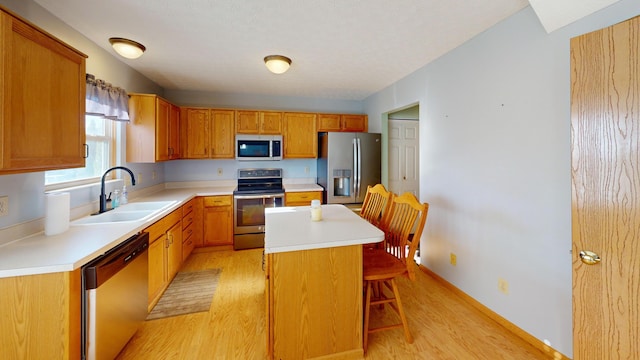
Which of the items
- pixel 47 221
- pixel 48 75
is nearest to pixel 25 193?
pixel 47 221

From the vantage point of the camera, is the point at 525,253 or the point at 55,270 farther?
the point at 525,253

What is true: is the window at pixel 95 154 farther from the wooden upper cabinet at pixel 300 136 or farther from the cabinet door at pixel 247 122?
the wooden upper cabinet at pixel 300 136

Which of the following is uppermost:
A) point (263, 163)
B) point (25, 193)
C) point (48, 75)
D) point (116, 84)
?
point (116, 84)

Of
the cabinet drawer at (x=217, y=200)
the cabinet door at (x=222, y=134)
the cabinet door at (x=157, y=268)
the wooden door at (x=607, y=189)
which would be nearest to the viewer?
the wooden door at (x=607, y=189)

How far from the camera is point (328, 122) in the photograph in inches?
176

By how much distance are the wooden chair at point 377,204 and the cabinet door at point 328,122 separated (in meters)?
2.15

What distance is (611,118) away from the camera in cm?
121

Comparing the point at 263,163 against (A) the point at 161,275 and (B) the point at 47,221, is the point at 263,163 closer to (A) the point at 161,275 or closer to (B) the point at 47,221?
(A) the point at 161,275

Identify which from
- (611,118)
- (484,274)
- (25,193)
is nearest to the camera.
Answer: (611,118)

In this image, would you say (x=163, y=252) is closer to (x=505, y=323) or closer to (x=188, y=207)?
(x=188, y=207)

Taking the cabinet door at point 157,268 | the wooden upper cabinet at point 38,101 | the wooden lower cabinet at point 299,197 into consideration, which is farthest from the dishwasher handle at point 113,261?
the wooden lower cabinet at point 299,197

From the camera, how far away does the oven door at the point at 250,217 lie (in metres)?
3.80

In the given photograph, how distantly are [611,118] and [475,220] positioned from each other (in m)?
1.32

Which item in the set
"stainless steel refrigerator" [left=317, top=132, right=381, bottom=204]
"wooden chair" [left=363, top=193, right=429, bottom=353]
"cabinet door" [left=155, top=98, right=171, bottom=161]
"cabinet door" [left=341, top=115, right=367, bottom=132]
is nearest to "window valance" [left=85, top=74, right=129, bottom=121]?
"cabinet door" [left=155, top=98, right=171, bottom=161]
